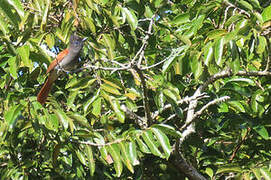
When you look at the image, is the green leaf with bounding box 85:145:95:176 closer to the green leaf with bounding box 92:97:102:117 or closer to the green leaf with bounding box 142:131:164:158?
the green leaf with bounding box 92:97:102:117

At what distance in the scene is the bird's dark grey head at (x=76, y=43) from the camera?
11.5 feet

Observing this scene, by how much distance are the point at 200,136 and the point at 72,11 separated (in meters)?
1.49

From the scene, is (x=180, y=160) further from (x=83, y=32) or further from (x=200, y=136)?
(x=83, y=32)

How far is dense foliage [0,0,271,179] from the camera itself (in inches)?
105

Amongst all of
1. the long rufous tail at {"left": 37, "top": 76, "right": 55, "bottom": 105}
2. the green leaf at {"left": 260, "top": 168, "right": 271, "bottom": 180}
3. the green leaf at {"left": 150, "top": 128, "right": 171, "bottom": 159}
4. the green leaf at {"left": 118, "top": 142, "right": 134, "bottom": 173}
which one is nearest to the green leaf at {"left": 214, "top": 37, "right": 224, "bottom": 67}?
the green leaf at {"left": 150, "top": 128, "right": 171, "bottom": 159}

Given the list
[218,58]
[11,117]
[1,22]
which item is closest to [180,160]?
[218,58]

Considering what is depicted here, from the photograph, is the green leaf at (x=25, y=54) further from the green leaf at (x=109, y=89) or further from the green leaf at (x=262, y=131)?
the green leaf at (x=262, y=131)

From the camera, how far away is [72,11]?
3221 mm

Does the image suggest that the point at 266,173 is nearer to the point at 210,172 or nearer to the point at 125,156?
the point at 210,172

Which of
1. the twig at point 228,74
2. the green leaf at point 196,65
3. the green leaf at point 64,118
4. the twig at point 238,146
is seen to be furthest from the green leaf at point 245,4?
the twig at point 238,146

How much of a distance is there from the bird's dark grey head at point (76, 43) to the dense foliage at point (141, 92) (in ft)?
0.20

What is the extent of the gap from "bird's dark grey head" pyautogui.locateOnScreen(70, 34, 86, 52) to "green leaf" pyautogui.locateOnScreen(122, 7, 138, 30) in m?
0.42

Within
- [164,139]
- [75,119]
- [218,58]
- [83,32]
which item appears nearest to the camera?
[218,58]

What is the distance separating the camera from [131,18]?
3.08m
